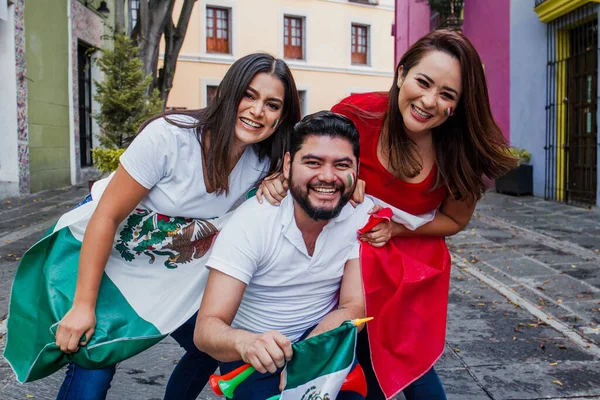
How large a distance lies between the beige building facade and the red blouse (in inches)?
823

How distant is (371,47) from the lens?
1032 inches

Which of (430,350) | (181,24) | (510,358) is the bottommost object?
(510,358)

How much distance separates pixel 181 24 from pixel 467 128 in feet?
37.4

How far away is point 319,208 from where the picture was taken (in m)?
2.21

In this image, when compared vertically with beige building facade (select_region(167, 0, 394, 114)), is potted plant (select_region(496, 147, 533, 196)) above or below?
below

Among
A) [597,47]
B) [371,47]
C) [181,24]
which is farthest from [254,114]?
[371,47]

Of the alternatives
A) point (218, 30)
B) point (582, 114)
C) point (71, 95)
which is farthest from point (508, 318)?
point (218, 30)

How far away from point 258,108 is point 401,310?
2.95 feet

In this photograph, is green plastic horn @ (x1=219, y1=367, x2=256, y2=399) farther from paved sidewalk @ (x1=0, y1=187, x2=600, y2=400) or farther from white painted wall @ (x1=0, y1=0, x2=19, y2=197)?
white painted wall @ (x1=0, y1=0, x2=19, y2=197)

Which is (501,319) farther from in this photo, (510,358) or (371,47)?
(371,47)

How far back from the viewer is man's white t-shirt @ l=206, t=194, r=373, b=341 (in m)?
2.12

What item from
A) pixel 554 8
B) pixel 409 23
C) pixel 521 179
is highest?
pixel 409 23

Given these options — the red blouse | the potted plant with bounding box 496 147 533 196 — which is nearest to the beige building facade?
the potted plant with bounding box 496 147 533 196

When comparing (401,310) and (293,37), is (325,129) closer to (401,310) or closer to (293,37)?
(401,310)
